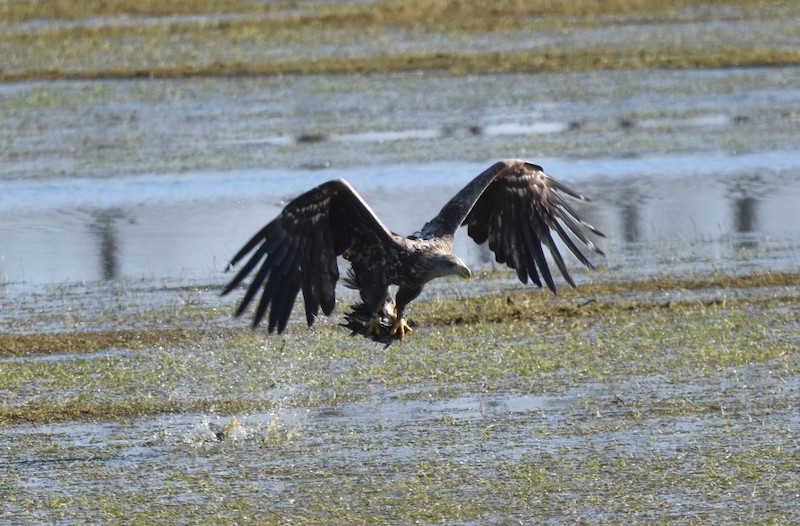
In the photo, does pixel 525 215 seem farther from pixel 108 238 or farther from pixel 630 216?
pixel 108 238

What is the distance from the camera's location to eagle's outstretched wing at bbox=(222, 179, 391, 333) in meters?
6.74

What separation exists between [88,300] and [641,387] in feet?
15.0

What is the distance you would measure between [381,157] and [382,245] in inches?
366

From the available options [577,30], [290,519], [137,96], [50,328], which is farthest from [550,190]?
[577,30]

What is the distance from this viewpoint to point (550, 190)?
8.12 metres

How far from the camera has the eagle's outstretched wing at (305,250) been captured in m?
6.74

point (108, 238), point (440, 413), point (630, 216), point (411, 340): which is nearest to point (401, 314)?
point (440, 413)

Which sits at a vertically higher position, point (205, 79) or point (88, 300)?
point (205, 79)

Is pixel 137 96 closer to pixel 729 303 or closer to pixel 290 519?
pixel 729 303

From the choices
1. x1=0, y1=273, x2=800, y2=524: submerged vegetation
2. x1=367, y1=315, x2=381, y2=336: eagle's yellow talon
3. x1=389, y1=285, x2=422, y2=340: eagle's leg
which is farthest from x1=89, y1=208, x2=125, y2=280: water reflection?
x1=367, y1=315, x2=381, y2=336: eagle's yellow talon

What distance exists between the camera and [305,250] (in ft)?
22.8

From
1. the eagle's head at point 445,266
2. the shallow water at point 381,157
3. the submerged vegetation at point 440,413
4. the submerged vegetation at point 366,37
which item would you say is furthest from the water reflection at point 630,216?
the submerged vegetation at point 366,37

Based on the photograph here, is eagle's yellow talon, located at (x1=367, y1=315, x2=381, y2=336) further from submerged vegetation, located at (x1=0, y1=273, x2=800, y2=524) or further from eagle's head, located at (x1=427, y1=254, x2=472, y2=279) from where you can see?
submerged vegetation, located at (x1=0, y1=273, x2=800, y2=524)

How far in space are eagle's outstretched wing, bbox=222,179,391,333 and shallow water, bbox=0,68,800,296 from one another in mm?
4516
